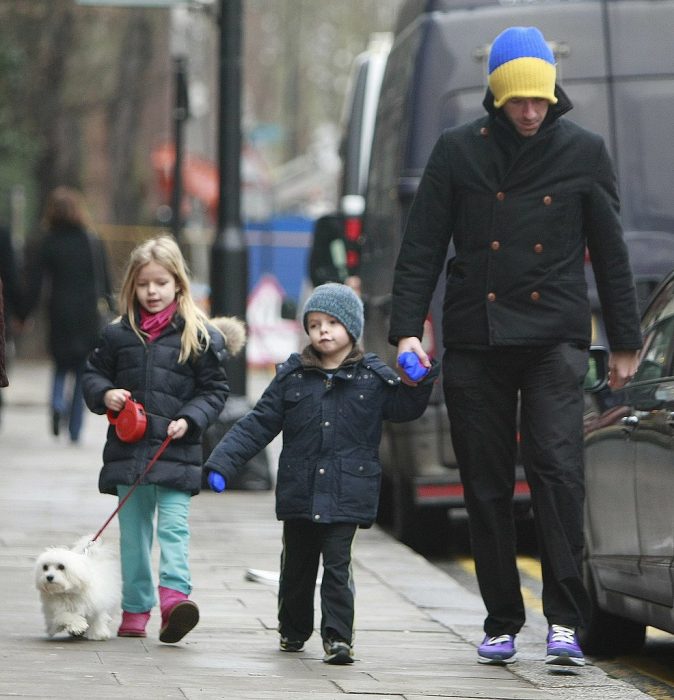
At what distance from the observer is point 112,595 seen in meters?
7.12

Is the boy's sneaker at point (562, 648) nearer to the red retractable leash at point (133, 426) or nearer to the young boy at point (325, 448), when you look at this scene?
the young boy at point (325, 448)

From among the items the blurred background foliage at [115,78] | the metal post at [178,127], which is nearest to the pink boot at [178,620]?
the blurred background foliage at [115,78]

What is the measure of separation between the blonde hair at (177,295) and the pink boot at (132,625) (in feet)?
2.99

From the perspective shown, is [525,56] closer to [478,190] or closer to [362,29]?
[478,190]

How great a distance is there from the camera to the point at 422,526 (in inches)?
430

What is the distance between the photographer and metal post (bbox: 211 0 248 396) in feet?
43.8

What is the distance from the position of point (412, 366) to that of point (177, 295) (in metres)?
1.19

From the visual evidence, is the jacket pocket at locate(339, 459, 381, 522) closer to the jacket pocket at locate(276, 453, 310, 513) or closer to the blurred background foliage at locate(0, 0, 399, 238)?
the jacket pocket at locate(276, 453, 310, 513)

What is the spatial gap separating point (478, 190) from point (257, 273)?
27.6 m

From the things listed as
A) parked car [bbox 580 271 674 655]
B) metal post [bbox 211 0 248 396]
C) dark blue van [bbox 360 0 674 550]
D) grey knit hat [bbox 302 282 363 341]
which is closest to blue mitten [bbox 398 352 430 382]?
grey knit hat [bbox 302 282 363 341]

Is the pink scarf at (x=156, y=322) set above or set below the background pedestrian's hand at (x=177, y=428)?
above

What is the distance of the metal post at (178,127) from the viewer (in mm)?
20844

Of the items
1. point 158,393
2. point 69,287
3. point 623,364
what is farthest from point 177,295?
point 69,287

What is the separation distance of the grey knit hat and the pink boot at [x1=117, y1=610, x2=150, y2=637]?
49.5 inches
